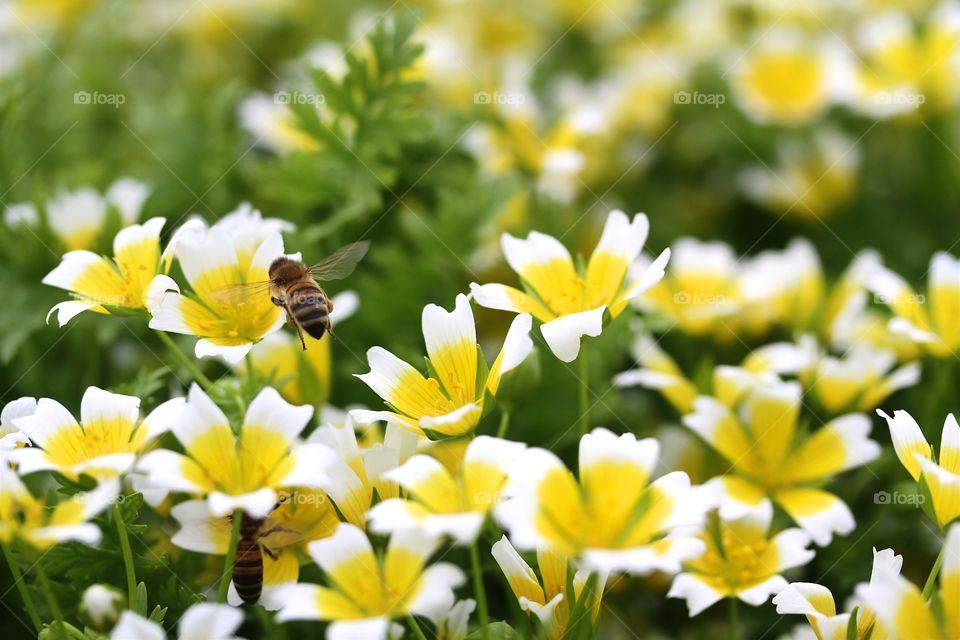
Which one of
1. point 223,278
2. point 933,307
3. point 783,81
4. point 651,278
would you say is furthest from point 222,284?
point 783,81

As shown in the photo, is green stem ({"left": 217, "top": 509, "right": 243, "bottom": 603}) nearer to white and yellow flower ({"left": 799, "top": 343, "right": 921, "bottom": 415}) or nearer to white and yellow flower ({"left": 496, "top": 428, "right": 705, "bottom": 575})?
white and yellow flower ({"left": 496, "top": 428, "right": 705, "bottom": 575})

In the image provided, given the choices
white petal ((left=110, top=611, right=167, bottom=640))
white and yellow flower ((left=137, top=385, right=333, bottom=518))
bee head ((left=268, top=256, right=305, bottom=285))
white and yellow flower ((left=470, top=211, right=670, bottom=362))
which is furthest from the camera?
bee head ((left=268, top=256, right=305, bottom=285))

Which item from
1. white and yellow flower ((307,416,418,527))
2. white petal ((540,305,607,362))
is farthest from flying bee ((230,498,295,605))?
white petal ((540,305,607,362))

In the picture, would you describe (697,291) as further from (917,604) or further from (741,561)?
(917,604)

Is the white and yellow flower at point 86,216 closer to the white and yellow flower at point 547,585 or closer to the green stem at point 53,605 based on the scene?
the green stem at point 53,605

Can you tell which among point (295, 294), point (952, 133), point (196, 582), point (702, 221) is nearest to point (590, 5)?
point (702, 221)

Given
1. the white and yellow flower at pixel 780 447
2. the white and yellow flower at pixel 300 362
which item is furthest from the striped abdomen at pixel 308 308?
the white and yellow flower at pixel 780 447
